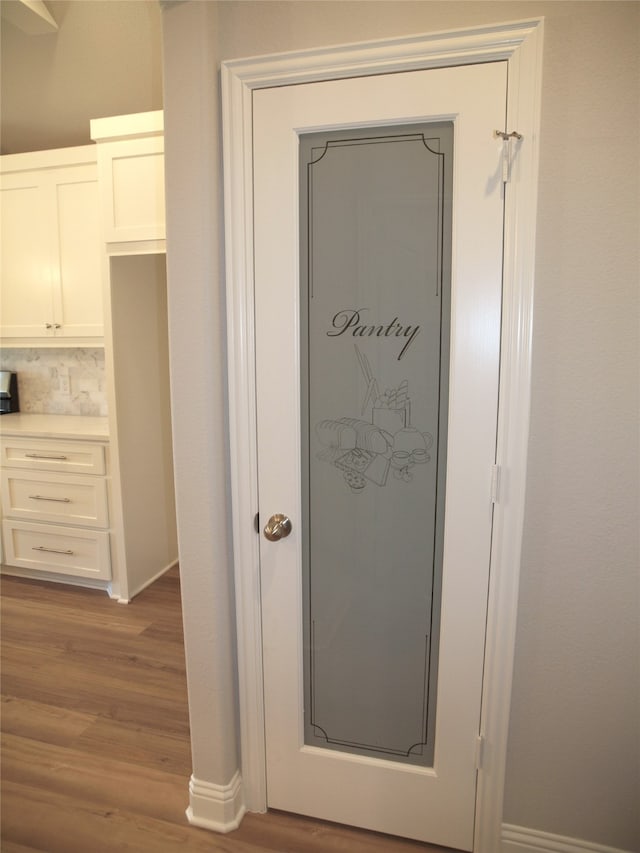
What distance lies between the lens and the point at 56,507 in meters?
3.22

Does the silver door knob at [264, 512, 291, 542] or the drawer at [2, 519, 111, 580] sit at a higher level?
the silver door knob at [264, 512, 291, 542]

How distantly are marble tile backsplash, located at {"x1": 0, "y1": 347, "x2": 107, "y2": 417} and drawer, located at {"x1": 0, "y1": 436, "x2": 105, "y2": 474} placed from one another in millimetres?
541

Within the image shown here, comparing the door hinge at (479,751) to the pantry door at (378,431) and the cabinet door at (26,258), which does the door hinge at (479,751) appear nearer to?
the pantry door at (378,431)

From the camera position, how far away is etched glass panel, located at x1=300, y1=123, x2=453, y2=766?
1403mm

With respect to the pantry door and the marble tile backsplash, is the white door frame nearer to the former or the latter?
the pantry door

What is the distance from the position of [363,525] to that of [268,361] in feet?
1.79

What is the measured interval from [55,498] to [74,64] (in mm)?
2298

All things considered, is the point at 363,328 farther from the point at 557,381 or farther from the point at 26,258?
the point at 26,258

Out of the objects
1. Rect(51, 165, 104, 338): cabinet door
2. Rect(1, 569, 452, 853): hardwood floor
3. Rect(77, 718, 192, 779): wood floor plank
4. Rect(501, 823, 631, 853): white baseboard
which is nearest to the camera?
Rect(501, 823, 631, 853): white baseboard

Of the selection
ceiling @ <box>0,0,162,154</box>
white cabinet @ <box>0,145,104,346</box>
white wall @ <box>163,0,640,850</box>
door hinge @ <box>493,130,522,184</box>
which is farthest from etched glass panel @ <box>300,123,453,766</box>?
white cabinet @ <box>0,145,104,346</box>

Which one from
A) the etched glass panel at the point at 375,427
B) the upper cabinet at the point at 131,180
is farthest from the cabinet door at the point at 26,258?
the etched glass panel at the point at 375,427

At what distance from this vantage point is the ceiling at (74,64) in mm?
2203

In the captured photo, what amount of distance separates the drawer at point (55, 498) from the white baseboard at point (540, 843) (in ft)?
8.05

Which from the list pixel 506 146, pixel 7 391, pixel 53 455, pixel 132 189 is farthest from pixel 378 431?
pixel 7 391
